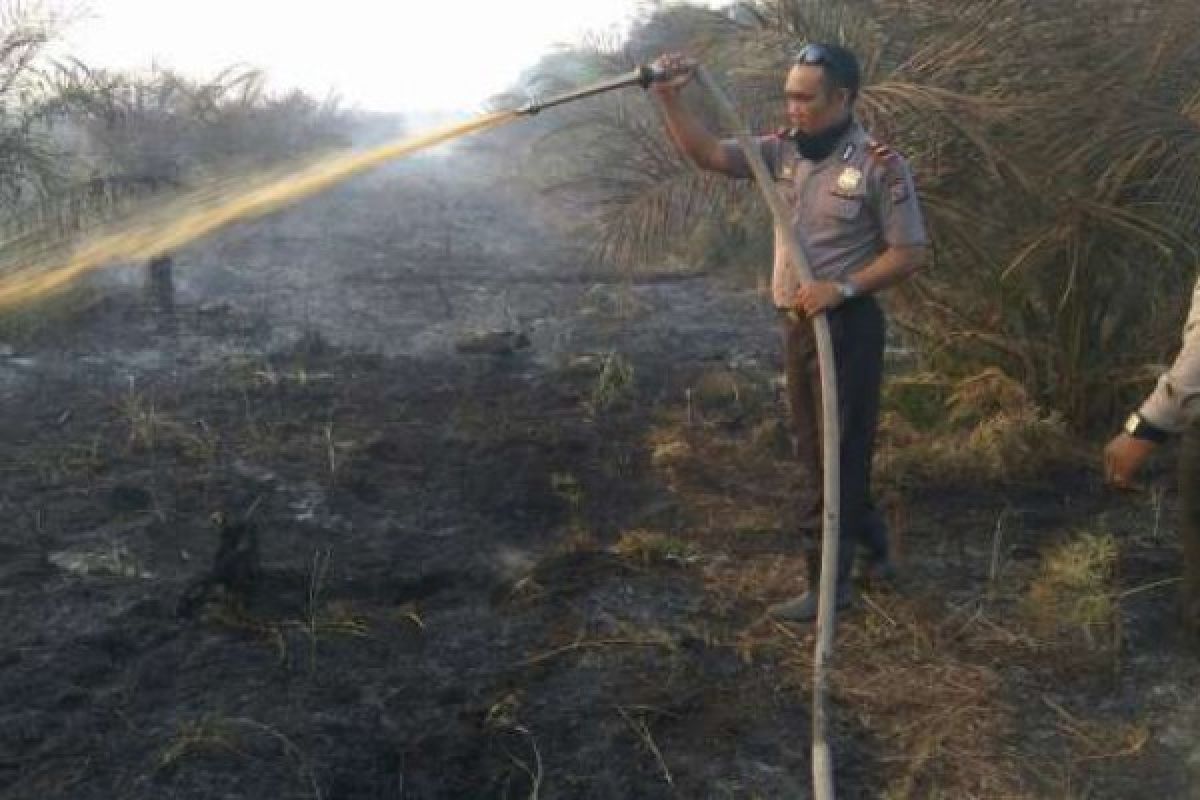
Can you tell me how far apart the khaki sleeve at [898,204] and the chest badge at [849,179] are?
5 centimetres

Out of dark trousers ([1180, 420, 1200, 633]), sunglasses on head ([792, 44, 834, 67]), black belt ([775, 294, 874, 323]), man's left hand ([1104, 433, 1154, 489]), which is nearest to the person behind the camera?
man's left hand ([1104, 433, 1154, 489])

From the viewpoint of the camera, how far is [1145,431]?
270 centimetres

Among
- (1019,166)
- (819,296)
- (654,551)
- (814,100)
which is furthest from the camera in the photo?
(1019,166)

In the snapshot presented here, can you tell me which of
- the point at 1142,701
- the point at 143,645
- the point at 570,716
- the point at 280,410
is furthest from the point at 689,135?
the point at 280,410

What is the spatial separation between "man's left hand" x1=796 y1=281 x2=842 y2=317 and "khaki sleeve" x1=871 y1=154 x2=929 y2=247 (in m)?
0.27

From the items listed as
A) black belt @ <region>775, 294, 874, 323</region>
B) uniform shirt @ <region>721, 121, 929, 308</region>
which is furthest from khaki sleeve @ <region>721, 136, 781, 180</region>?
black belt @ <region>775, 294, 874, 323</region>

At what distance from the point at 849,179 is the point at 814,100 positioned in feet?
0.90

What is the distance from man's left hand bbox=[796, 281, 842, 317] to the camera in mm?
3307

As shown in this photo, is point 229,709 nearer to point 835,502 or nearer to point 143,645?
point 143,645

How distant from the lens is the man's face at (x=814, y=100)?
341cm

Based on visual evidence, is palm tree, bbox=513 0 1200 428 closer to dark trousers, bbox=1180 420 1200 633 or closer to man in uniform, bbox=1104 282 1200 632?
dark trousers, bbox=1180 420 1200 633

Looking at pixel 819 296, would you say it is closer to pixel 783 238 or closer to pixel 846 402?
pixel 783 238

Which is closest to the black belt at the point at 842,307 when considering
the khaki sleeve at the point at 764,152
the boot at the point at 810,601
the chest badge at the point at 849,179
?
the chest badge at the point at 849,179

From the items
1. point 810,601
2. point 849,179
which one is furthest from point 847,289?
point 810,601
